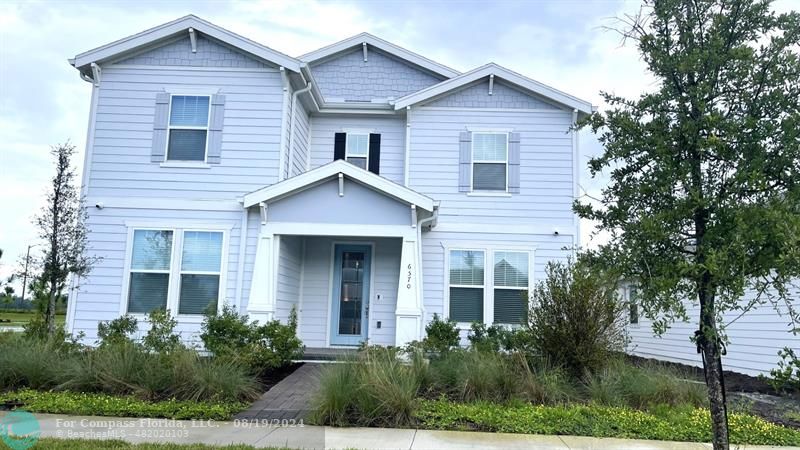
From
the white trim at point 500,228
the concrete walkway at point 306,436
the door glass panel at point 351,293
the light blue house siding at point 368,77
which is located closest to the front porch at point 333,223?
the door glass panel at point 351,293

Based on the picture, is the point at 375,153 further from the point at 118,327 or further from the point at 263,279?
the point at 118,327

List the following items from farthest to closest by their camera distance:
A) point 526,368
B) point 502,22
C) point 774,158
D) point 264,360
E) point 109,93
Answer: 1. point 502,22
2. point 109,93
3. point 264,360
4. point 526,368
5. point 774,158

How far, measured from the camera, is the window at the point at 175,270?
34.7ft

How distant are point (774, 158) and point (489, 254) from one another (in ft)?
25.8

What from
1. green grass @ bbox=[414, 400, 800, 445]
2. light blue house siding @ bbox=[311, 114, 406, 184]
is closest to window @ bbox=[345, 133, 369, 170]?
light blue house siding @ bbox=[311, 114, 406, 184]

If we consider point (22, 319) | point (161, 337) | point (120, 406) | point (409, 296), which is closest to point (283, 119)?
point (409, 296)

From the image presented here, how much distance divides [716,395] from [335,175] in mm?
7476

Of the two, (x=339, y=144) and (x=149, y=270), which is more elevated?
(x=339, y=144)

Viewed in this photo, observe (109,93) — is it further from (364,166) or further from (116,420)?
(116,420)

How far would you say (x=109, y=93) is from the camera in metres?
11.2

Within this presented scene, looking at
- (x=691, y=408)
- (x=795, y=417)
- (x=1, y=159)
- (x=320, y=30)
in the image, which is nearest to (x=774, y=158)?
(x=691, y=408)

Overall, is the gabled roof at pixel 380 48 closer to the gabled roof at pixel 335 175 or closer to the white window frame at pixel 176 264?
the gabled roof at pixel 335 175

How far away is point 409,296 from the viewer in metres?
9.95

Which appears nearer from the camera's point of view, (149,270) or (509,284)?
(149,270)
